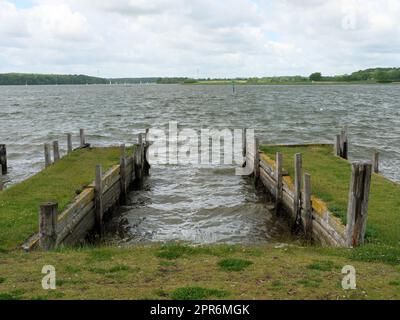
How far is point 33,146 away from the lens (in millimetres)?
36312

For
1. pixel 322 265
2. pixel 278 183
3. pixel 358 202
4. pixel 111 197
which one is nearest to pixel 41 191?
pixel 111 197

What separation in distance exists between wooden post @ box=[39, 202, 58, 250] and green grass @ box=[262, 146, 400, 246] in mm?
7438

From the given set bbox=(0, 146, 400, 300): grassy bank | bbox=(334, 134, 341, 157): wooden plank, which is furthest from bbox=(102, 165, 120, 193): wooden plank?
bbox=(334, 134, 341, 157): wooden plank

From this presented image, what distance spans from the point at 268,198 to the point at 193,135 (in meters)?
22.7

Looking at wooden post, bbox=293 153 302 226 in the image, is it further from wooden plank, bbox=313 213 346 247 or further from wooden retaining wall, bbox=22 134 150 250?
wooden retaining wall, bbox=22 134 150 250

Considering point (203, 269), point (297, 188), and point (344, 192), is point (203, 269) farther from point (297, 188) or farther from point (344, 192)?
point (344, 192)

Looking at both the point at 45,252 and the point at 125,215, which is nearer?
the point at 45,252

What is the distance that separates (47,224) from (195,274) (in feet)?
13.7

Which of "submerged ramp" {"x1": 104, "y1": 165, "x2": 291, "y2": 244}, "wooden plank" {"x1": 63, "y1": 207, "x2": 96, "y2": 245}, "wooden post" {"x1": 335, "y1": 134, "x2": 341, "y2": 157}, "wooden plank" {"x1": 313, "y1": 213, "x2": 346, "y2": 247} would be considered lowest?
"submerged ramp" {"x1": 104, "y1": 165, "x2": 291, "y2": 244}

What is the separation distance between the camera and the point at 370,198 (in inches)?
571

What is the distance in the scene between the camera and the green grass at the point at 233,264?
28.9 ft

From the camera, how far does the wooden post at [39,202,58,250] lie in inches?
416
